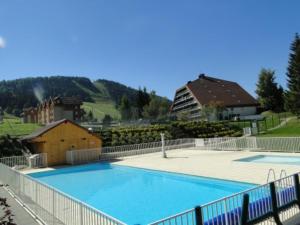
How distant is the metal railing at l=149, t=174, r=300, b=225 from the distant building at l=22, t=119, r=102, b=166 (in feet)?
53.8

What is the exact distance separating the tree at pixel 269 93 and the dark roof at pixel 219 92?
3842 millimetres

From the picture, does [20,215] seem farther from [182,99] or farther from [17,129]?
[182,99]

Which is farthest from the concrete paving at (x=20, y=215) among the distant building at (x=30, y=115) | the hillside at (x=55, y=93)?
the hillside at (x=55, y=93)

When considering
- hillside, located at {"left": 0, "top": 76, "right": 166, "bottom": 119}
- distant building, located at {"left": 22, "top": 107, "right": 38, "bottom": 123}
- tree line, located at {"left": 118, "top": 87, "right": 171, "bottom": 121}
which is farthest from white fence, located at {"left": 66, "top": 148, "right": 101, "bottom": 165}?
hillside, located at {"left": 0, "top": 76, "right": 166, "bottom": 119}

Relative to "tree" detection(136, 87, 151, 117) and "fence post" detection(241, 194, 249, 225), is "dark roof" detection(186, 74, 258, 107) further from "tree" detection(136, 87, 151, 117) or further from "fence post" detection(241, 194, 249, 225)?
"fence post" detection(241, 194, 249, 225)

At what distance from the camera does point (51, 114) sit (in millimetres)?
63688

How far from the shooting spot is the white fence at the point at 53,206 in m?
5.89

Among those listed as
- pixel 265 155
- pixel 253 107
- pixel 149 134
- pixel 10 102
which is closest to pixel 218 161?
pixel 265 155

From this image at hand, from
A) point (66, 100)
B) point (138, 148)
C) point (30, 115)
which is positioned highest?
point (66, 100)

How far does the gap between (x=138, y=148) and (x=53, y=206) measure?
1876cm

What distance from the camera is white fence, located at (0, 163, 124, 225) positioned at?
5.89 m

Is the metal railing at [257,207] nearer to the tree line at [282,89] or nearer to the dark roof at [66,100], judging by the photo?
the tree line at [282,89]

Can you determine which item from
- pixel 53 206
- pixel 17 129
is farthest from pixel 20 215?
pixel 17 129

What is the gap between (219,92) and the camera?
59781 millimetres
